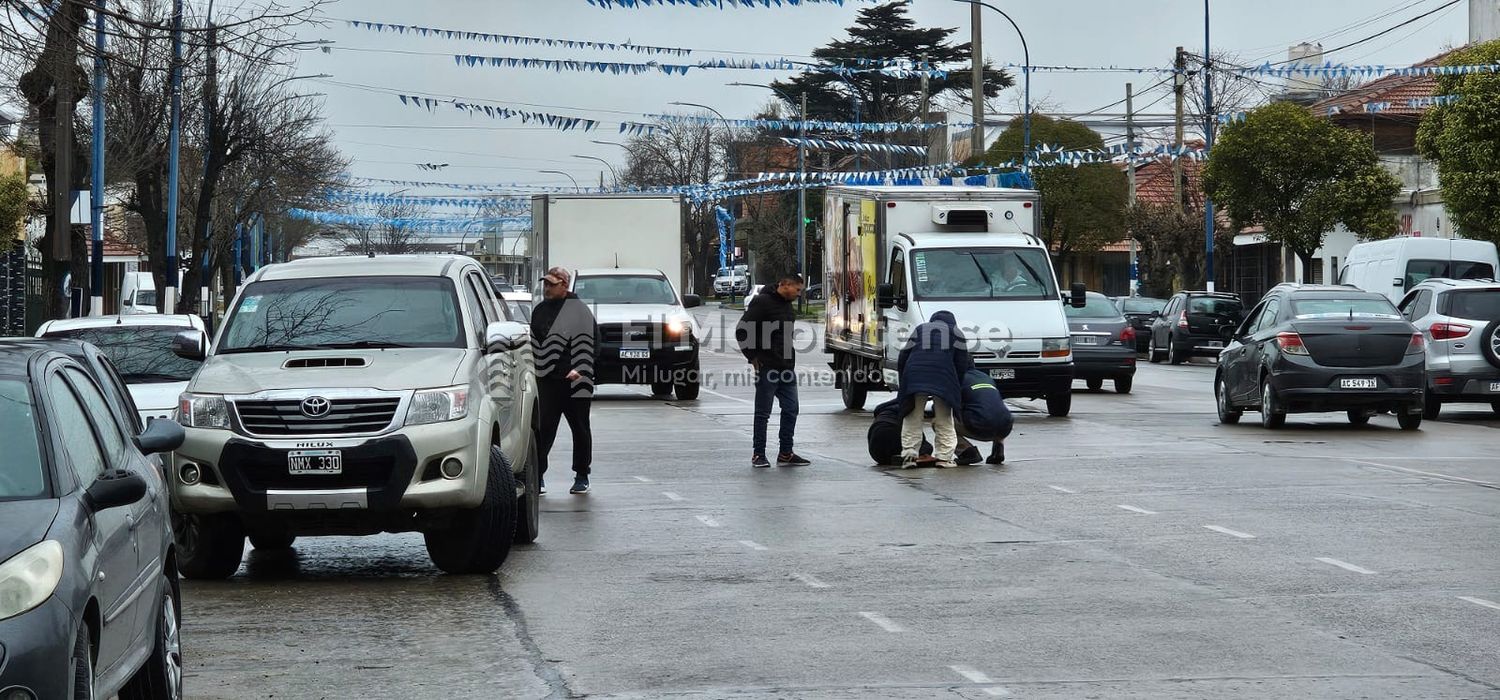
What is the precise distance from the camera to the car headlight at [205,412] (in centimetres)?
1044

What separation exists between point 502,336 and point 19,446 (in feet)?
18.1

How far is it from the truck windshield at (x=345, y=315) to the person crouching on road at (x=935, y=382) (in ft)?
20.7

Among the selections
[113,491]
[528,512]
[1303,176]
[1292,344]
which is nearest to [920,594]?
[528,512]

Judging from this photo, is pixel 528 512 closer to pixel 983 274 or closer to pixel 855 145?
pixel 983 274

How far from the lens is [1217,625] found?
346 inches

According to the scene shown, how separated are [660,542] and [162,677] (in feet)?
18.5

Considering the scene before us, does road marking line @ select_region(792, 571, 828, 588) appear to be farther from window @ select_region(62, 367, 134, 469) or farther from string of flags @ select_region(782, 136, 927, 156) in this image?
string of flags @ select_region(782, 136, 927, 156)

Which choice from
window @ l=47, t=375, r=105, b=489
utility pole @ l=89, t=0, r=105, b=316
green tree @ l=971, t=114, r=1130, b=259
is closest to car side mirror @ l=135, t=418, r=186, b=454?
window @ l=47, t=375, r=105, b=489

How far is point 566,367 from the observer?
15.2m

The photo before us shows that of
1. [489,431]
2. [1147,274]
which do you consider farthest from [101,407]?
[1147,274]

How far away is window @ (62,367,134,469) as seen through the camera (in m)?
6.95

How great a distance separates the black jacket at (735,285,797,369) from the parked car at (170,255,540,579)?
240 inches

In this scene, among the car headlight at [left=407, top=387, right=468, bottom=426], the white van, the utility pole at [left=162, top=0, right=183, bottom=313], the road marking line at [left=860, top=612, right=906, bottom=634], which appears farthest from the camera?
the white van

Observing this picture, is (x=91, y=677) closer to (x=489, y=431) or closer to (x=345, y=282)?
(x=489, y=431)
